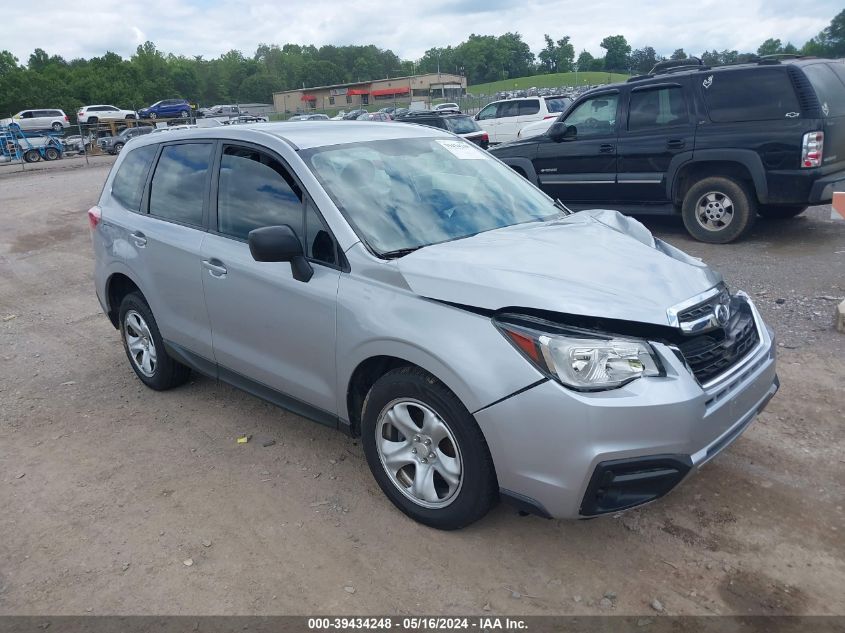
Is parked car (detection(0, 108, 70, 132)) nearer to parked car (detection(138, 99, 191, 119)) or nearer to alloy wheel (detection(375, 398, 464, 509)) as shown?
parked car (detection(138, 99, 191, 119))

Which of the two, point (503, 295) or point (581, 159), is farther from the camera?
point (581, 159)

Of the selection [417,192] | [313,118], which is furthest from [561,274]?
[313,118]

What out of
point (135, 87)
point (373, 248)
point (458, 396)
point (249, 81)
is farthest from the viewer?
point (249, 81)

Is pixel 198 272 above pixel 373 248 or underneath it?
underneath

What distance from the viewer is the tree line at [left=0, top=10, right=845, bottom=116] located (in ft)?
240

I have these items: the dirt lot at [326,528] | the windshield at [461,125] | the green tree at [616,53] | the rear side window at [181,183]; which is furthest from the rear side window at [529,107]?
the green tree at [616,53]

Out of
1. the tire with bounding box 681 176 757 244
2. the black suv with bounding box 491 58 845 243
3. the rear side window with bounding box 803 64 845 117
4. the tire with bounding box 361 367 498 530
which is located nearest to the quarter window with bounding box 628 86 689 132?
the black suv with bounding box 491 58 845 243

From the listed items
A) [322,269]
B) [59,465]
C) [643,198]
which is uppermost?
[322,269]

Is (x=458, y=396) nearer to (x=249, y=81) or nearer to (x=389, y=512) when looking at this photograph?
(x=389, y=512)

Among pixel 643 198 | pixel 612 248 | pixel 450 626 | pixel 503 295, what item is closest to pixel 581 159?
pixel 643 198

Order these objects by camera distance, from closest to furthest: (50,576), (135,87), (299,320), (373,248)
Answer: (50,576) < (373,248) < (299,320) < (135,87)

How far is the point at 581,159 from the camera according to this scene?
950 cm

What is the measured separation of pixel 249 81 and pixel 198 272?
125 m

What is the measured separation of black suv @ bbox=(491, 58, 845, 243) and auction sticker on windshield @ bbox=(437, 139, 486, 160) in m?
4.94
